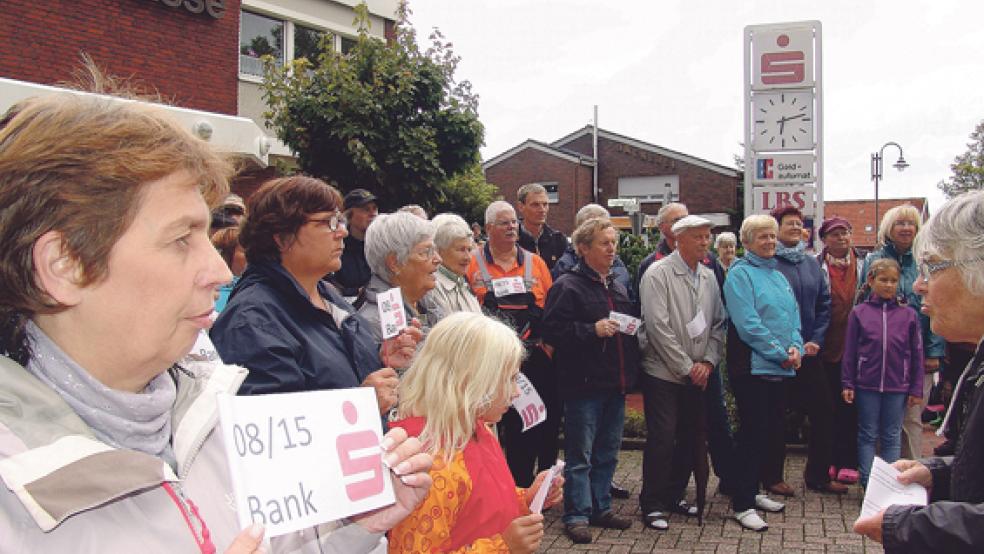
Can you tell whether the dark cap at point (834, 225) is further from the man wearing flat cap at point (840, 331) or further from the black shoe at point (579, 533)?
the black shoe at point (579, 533)

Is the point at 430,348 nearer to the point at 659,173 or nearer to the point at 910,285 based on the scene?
the point at 910,285

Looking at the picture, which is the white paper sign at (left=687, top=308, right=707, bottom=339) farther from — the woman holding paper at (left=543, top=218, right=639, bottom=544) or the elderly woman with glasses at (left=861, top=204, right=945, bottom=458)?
the elderly woman with glasses at (left=861, top=204, right=945, bottom=458)

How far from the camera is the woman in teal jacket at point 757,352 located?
19.5 ft

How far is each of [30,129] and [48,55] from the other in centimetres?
1296

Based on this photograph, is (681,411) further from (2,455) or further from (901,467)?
A: (2,455)

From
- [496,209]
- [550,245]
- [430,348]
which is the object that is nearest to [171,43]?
[550,245]

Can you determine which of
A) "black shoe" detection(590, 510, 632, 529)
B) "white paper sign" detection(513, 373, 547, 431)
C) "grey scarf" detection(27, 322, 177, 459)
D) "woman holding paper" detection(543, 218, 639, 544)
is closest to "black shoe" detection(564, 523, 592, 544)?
"woman holding paper" detection(543, 218, 639, 544)

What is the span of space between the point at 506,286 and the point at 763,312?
2018 millimetres

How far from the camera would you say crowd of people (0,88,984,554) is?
1.27 meters

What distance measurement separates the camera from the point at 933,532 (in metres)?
2.30

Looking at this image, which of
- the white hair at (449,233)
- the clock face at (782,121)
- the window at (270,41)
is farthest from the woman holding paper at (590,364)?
the window at (270,41)

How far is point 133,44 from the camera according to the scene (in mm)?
13172

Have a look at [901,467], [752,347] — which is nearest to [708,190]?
[752,347]

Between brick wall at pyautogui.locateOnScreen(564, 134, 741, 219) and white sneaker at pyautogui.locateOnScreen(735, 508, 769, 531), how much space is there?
35.5 meters
